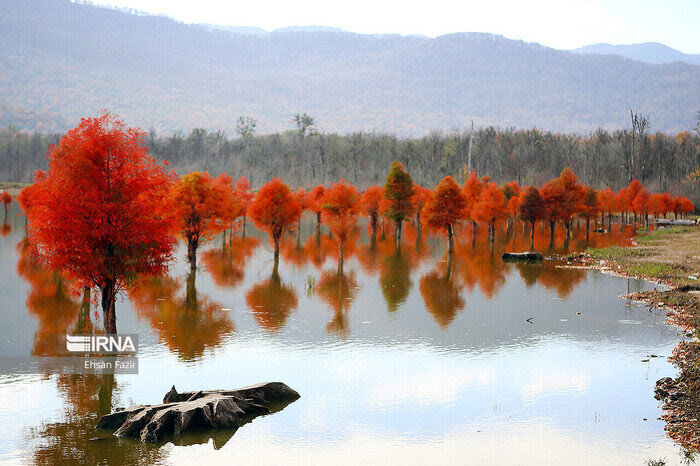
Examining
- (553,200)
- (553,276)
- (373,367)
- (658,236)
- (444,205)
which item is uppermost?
(553,200)

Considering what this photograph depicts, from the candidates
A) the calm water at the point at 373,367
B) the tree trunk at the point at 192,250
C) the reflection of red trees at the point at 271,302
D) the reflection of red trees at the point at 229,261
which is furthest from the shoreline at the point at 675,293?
the tree trunk at the point at 192,250

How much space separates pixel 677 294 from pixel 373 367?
26.4m

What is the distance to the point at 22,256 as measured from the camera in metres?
75.4

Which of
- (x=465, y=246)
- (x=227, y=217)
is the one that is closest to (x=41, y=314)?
(x=227, y=217)

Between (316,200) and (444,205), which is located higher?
(316,200)

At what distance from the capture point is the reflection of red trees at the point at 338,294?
1631 inches

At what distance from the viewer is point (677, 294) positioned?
47.7m

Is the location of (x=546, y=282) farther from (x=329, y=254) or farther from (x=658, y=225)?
(x=658, y=225)

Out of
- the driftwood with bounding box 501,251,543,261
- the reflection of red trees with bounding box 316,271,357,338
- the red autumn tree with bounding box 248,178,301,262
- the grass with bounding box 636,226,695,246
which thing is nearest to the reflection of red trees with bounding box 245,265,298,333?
the reflection of red trees with bounding box 316,271,357,338

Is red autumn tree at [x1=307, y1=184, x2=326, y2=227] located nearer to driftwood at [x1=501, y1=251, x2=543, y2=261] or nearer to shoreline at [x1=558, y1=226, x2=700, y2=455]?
driftwood at [x1=501, y1=251, x2=543, y2=261]

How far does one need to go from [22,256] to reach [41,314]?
120ft

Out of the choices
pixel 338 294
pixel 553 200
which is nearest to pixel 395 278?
pixel 338 294

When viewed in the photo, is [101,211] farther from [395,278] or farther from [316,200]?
[316,200]

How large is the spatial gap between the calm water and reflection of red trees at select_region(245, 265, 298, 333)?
0.20 metres
